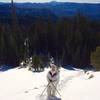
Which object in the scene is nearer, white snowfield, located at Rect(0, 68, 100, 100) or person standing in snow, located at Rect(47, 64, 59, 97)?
person standing in snow, located at Rect(47, 64, 59, 97)

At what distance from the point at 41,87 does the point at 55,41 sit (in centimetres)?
4324

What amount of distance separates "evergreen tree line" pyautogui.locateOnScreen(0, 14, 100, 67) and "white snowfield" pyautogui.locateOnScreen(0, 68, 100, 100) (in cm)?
2983

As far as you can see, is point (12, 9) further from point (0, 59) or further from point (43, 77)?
point (43, 77)

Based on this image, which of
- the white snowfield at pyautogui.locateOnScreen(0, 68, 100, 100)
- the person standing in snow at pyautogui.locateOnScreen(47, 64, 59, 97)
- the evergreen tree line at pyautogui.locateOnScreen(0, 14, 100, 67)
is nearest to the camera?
the person standing in snow at pyautogui.locateOnScreen(47, 64, 59, 97)

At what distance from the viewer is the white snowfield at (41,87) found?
16359mm

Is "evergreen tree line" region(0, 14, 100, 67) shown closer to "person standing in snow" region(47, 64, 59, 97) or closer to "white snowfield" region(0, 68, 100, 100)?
"white snowfield" region(0, 68, 100, 100)

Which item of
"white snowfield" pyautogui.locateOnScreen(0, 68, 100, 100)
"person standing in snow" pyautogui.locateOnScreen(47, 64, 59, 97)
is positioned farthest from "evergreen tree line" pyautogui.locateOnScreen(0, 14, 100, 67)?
"person standing in snow" pyautogui.locateOnScreen(47, 64, 59, 97)

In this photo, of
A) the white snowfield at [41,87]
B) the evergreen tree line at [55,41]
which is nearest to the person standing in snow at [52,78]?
the white snowfield at [41,87]

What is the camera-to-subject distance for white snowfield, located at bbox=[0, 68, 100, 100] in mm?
16359

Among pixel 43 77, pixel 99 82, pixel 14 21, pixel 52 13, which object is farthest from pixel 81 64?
pixel 99 82

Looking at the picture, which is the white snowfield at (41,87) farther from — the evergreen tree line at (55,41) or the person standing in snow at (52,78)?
the evergreen tree line at (55,41)

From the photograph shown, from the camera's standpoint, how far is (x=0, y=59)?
5394cm

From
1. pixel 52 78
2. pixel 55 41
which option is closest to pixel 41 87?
pixel 52 78

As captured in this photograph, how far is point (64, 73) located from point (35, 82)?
2900 millimetres
